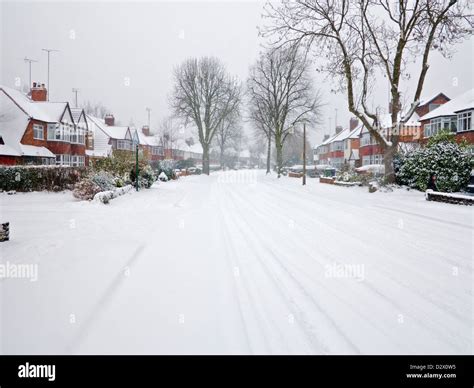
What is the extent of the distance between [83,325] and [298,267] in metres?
3.63

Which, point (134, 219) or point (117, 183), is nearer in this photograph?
point (134, 219)

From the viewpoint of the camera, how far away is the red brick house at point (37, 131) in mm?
31914

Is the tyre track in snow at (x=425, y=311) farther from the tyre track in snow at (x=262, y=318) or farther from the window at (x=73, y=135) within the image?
the window at (x=73, y=135)

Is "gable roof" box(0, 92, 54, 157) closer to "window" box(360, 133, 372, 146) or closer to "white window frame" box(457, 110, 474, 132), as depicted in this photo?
"white window frame" box(457, 110, 474, 132)

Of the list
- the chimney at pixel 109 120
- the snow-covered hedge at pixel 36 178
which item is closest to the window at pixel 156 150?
the chimney at pixel 109 120

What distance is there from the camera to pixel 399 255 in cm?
685

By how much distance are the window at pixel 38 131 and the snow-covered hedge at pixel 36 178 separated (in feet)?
52.6

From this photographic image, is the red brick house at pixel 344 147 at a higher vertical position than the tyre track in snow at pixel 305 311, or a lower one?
higher

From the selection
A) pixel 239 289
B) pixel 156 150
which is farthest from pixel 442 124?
pixel 156 150

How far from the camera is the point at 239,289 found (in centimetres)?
519

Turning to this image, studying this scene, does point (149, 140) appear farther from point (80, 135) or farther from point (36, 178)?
point (36, 178)

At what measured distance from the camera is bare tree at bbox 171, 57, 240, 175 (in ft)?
161
